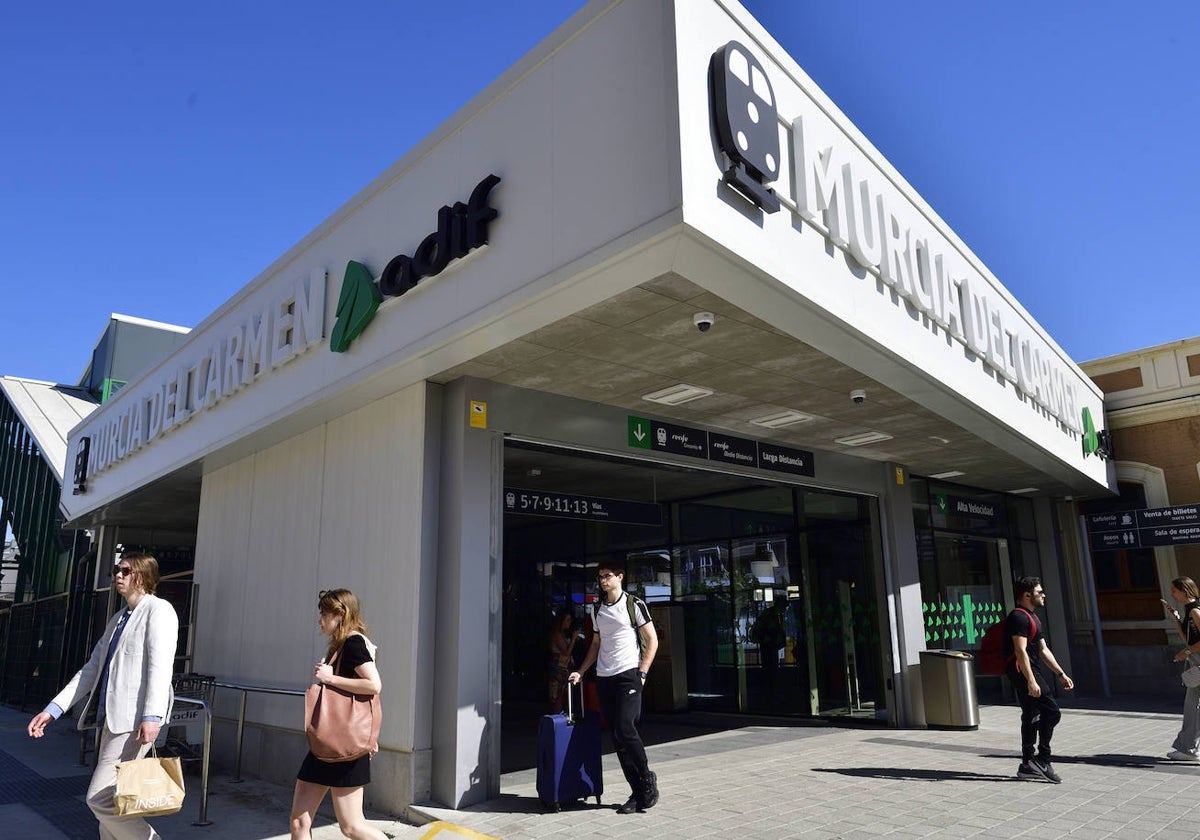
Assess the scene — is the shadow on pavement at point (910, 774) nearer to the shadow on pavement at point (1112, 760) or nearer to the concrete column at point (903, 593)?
the shadow on pavement at point (1112, 760)

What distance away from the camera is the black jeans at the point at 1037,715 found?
708 centimetres

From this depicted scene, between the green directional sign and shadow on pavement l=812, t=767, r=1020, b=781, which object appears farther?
the green directional sign

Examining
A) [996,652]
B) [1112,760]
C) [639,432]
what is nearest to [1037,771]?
[996,652]

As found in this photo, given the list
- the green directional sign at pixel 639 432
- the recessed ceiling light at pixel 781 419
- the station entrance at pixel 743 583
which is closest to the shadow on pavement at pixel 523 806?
the green directional sign at pixel 639 432

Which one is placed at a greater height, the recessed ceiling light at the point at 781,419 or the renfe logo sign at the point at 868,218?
the renfe logo sign at the point at 868,218

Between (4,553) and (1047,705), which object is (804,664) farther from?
(4,553)

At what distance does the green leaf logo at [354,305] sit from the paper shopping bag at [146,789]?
404 centimetres

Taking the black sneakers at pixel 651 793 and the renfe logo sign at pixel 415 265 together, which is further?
the black sneakers at pixel 651 793

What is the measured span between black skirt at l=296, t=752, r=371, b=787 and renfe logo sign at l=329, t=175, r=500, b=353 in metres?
3.56

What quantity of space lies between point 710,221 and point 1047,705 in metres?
5.22

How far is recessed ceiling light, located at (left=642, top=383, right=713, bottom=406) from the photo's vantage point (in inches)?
310

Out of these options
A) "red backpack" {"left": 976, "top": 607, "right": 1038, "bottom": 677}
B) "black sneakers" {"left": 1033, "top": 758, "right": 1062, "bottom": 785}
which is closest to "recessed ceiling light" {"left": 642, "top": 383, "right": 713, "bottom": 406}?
"red backpack" {"left": 976, "top": 607, "right": 1038, "bottom": 677}

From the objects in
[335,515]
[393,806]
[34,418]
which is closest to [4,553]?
[34,418]

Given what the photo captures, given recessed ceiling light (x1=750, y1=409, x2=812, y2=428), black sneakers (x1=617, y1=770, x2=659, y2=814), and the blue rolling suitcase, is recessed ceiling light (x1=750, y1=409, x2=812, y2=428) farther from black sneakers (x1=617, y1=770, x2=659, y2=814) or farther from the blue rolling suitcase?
black sneakers (x1=617, y1=770, x2=659, y2=814)
